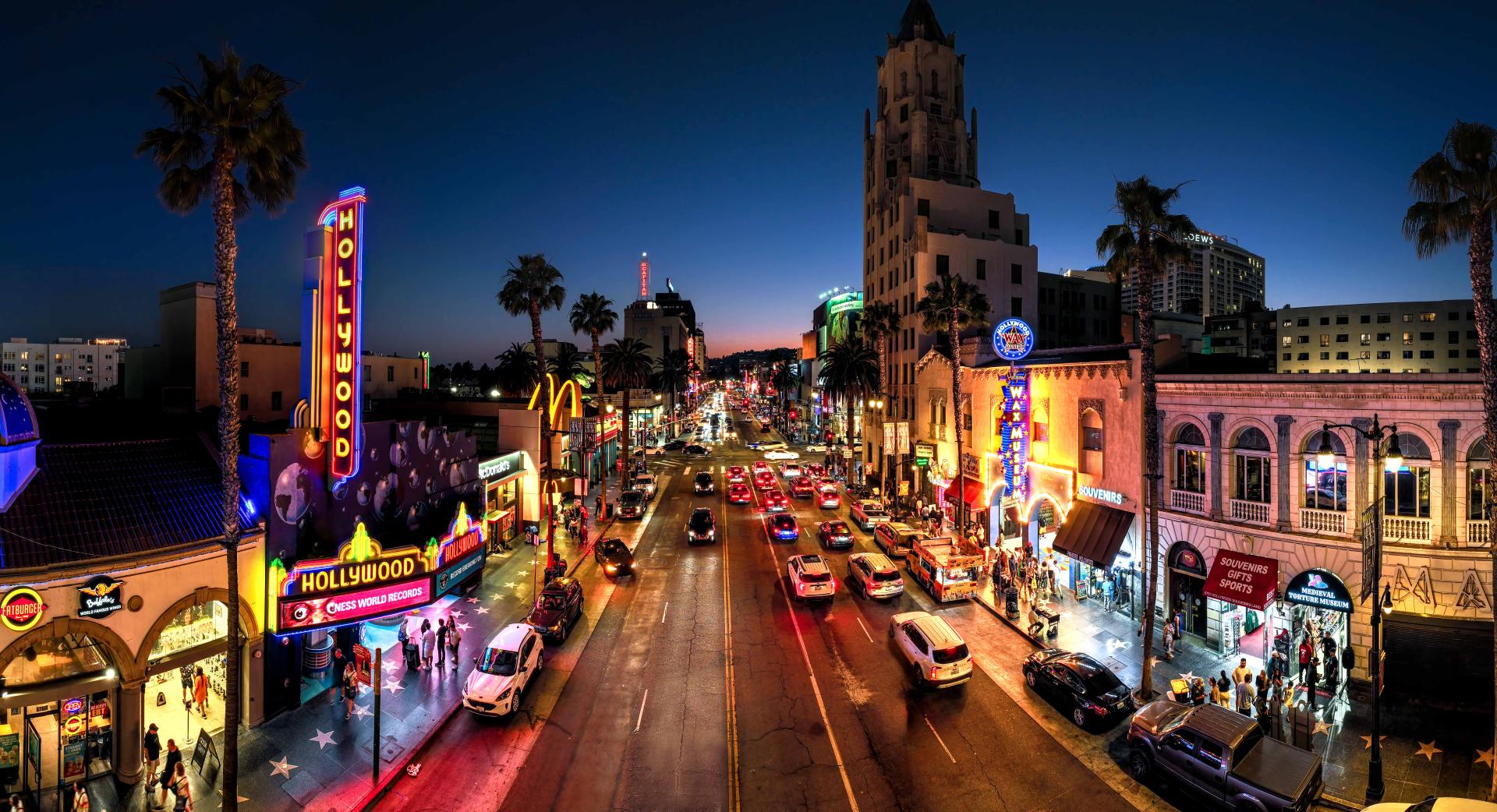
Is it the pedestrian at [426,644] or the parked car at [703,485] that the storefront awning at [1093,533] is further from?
the parked car at [703,485]

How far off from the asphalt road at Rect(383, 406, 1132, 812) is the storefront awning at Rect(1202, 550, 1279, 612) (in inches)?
323

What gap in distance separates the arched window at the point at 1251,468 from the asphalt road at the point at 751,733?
1060 centimetres

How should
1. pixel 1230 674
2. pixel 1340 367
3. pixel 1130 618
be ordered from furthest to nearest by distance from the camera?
pixel 1340 367, pixel 1130 618, pixel 1230 674

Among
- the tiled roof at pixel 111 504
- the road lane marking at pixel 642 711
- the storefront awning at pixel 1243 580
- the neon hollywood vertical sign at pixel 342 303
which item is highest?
the neon hollywood vertical sign at pixel 342 303

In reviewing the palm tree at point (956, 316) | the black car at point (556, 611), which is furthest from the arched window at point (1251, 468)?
the black car at point (556, 611)

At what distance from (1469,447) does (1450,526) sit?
7.10 feet

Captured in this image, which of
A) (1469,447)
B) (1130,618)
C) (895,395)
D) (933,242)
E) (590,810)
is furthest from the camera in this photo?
(895,395)

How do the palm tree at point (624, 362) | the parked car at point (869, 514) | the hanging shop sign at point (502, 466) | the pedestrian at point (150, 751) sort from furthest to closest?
the palm tree at point (624, 362), the parked car at point (869, 514), the hanging shop sign at point (502, 466), the pedestrian at point (150, 751)

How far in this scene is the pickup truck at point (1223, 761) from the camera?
12.4 metres

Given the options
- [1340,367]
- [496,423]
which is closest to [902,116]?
[496,423]

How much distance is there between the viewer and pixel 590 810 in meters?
13.4

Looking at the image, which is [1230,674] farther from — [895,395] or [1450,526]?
[895,395]

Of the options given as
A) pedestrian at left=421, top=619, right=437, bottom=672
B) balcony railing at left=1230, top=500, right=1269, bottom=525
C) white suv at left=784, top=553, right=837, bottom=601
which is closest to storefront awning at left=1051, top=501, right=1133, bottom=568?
balcony railing at left=1230, top=500, right=1269, bottom=525

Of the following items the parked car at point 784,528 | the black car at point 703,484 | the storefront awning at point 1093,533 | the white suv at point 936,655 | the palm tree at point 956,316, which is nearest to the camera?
the white suv at point 936,655
